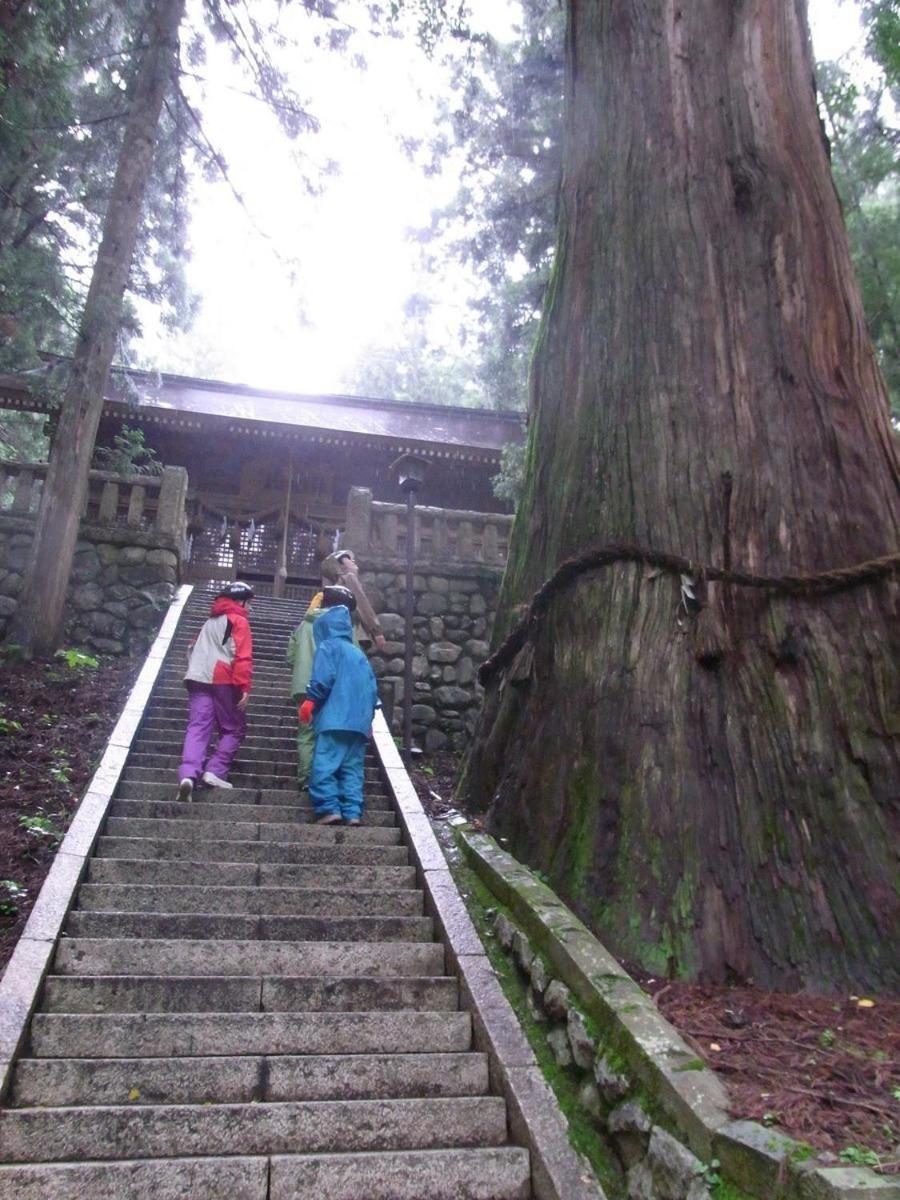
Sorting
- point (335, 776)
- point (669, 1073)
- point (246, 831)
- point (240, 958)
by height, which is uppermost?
point (335, 776)

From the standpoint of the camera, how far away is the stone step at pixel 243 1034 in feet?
10.6

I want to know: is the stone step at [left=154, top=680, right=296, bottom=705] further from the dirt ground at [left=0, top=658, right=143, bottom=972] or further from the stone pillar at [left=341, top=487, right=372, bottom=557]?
the stone pillar at [left=341, top=487, right=372, bottom=557]

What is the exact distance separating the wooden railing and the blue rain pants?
19.1 ft

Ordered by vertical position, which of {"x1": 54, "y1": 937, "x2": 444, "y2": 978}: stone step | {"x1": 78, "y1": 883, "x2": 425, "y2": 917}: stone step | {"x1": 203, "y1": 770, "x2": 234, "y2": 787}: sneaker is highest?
{"x1": 203, "y1": 770, "x2": 234, "y2": 787}: sneaker

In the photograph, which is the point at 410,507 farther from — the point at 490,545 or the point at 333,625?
the point at 333,625

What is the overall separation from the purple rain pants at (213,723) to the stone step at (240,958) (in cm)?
170

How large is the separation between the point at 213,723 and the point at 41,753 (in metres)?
1.58

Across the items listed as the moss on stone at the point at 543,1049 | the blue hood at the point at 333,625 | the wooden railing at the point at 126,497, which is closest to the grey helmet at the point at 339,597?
the blue hood at the point at 333,625

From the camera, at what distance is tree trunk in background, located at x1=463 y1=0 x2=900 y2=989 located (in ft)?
11.1

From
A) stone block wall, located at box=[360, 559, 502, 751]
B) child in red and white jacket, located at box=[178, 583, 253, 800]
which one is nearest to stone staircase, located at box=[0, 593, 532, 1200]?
child in red and white jacket, located at box=[178, 583, 253, 800]

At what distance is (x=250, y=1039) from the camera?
130 inches

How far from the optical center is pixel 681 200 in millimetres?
4754

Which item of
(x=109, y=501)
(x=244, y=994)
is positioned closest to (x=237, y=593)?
(x=244, y=994)

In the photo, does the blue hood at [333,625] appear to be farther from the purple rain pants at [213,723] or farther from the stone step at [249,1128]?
the stone step at [249,1128]
